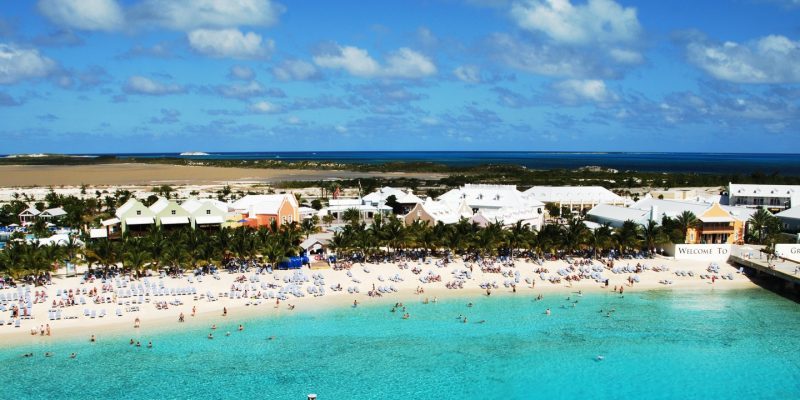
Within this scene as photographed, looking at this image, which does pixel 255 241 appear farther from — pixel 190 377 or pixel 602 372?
pixel 602 372

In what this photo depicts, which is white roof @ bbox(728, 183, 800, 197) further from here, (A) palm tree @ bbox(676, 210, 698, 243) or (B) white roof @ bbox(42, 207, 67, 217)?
(B) white roof @ bbox(42, 207, 67, 217)

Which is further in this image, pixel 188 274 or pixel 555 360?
pixel 188 274

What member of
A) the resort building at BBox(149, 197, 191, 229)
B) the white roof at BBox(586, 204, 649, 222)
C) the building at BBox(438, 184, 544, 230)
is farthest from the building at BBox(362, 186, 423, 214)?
the resort building at BBox(149, 197, 191, 229)

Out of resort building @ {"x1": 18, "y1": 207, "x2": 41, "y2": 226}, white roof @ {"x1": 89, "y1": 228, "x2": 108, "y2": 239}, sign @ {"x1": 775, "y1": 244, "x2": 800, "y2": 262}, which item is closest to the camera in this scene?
sign @ {"x1": 775, "y1": 244, "x2": 800, "y2": 262}

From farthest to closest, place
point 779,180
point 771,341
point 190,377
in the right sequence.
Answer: point 779,180
point 771,341
point 190,377

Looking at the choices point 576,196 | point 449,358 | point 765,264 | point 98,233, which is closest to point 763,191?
point 576,196

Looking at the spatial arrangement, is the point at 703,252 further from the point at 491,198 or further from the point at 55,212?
the point at 55,212

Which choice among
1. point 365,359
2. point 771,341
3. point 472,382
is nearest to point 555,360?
point 472,382
